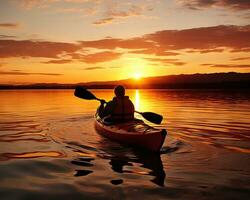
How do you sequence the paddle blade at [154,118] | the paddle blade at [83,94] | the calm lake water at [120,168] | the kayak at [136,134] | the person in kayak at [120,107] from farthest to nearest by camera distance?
the paddle blade at [83,94], the paddle blade at [154,118], the person in kayak at [120,107], the kayak at [136,134], the calm lake water at [120,168]

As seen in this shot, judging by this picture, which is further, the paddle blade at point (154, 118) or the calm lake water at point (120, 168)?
the paddle blade at point (154, 118)

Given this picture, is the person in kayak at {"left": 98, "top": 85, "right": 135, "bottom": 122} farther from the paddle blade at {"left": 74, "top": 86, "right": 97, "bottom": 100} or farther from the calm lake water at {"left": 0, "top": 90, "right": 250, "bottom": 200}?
the paddle blade at {"left": 74, "top": 86, "right": 97, "bottom": 100}

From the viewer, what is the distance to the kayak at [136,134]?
9.63 meters

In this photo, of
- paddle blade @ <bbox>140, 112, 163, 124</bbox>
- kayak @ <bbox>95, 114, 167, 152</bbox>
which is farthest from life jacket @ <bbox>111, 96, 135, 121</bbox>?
paddle blade @ <bbox>140, 112, 163, 124</bbox>

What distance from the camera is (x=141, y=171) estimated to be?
8.09m

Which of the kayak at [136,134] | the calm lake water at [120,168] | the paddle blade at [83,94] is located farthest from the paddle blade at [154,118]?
the paddle blade at [83,94]

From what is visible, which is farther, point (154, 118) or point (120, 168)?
point (154, 118)

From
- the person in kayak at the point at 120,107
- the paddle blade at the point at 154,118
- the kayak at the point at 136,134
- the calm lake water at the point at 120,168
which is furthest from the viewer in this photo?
the paddle blade at the point at 154,118

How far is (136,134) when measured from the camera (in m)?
10.3

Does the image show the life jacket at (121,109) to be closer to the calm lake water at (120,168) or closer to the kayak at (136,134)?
the kayak at (136,134)

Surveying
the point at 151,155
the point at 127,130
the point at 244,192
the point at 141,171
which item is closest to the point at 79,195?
the point at 141,171

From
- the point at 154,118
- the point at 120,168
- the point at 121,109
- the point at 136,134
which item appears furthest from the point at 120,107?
the point at 120,168

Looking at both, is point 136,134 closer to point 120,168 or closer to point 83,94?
point 120,168

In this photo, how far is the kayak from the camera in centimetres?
963
